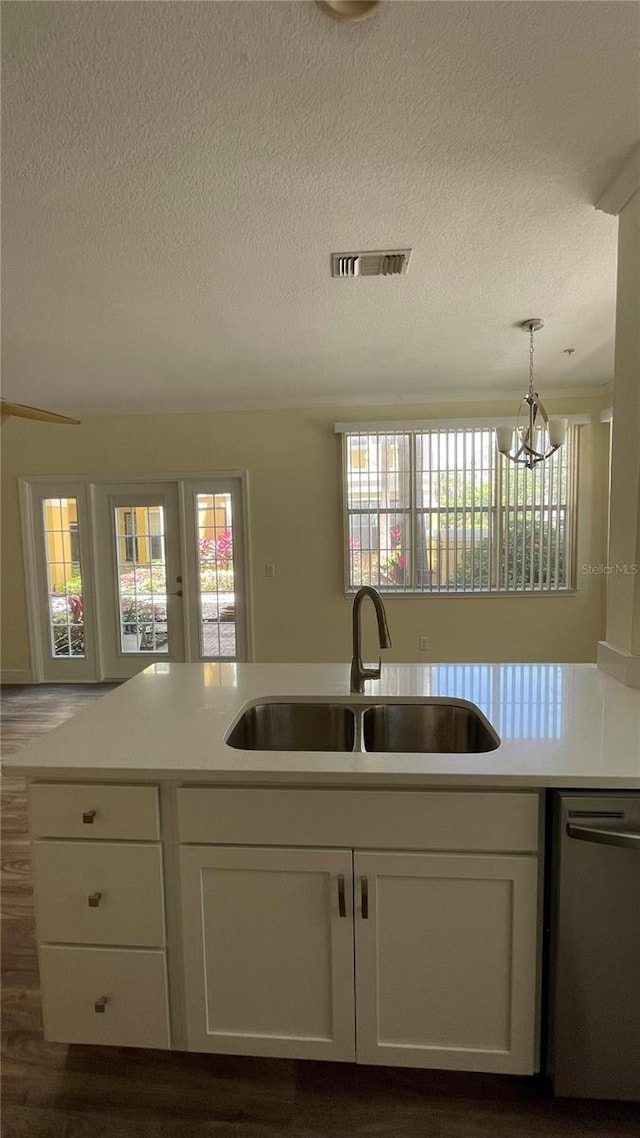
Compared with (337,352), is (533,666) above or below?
below

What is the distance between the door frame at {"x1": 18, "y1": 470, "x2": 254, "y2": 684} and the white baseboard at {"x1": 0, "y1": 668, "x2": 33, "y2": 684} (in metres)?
0.06

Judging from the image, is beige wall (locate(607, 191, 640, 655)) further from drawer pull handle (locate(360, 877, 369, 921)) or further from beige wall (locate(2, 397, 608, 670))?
beige wall (locate(2, 397, 608, 670))

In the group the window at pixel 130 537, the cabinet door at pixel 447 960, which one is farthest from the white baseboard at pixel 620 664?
the window at pixel 130 537

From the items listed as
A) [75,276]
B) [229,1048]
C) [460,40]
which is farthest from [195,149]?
[229,1048]

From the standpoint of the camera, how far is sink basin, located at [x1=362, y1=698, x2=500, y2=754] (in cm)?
161

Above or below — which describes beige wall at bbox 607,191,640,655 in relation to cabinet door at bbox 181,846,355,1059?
above

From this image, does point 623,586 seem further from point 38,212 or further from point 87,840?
point 38,212

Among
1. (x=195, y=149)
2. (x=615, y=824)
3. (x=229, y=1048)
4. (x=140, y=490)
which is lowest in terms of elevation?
(x=229, y=1048)

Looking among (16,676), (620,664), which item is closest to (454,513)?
(620,664)

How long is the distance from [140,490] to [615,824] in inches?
179

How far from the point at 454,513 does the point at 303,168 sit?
3.20 metres

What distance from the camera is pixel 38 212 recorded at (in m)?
1.82

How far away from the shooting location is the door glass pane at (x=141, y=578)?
488cm

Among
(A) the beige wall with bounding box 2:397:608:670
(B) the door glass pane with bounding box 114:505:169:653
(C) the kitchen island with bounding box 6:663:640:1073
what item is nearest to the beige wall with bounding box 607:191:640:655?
(C) the kitchen island with bounding box 6:663:640:1073
